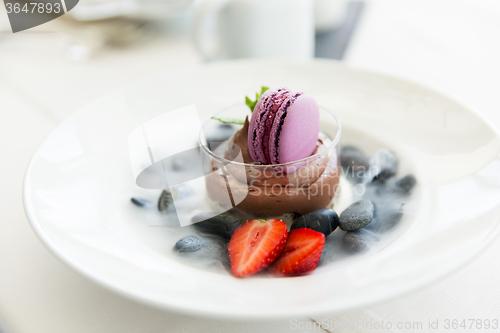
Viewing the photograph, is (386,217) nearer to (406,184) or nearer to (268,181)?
(406,184)

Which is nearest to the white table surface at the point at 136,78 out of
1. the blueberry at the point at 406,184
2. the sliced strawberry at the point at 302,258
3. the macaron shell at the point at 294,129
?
the sliced strawberry at the point at 302,258

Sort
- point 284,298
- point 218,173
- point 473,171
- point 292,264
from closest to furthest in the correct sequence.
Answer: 1. point 284,298
2. point 292,264
3. point 473,171
4. point 218,173

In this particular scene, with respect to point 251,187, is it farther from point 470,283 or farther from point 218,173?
point 470,283

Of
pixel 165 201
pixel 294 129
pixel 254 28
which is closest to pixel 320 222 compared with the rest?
pixel 294 129

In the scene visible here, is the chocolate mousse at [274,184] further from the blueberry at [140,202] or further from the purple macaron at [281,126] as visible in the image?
the blueberry at [140,202]

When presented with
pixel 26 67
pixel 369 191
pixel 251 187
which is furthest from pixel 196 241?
pixel 26 67

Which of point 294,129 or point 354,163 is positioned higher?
point 294,129
